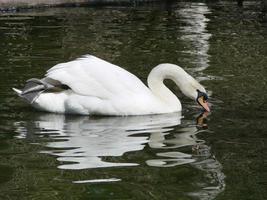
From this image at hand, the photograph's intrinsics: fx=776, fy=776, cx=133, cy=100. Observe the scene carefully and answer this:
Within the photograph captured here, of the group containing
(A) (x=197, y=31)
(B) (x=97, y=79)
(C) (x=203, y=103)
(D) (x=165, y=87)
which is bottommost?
(A) (x=197, y=31)

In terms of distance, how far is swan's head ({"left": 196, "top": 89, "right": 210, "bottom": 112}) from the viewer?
9266 millimetres

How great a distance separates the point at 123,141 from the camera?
7.65 meters

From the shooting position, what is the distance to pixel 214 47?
15.2 m

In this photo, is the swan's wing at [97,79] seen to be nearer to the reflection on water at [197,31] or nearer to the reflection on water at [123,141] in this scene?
the reflection on water at [123,141]

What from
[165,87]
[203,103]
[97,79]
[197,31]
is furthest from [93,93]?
[197,31]

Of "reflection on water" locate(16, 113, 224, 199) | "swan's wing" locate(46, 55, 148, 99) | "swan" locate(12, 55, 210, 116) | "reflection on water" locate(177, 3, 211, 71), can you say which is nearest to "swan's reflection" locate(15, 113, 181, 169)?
"reflection on water" locate(16, 113, 224, 199)

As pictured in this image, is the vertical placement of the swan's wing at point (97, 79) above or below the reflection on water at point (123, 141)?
above

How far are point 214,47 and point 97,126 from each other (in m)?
7.15

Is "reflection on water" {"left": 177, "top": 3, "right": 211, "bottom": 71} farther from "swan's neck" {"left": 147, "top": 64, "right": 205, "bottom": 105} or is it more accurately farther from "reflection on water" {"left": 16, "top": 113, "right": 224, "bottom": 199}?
"reflection on water" {"left": 16, "top": 113, "right": 224, "bottom": 199}

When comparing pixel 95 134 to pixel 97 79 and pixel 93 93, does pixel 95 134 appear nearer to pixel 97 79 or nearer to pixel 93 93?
pixel 93 93

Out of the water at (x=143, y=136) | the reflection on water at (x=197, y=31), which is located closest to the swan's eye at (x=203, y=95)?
the water at (x=143, y=136)

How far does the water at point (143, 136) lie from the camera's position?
6148mm

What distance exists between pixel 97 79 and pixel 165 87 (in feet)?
3.02

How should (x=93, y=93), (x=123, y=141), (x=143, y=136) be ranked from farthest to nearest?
(x=93, y=93), (x=143, y=136), (x=123, y=141)
